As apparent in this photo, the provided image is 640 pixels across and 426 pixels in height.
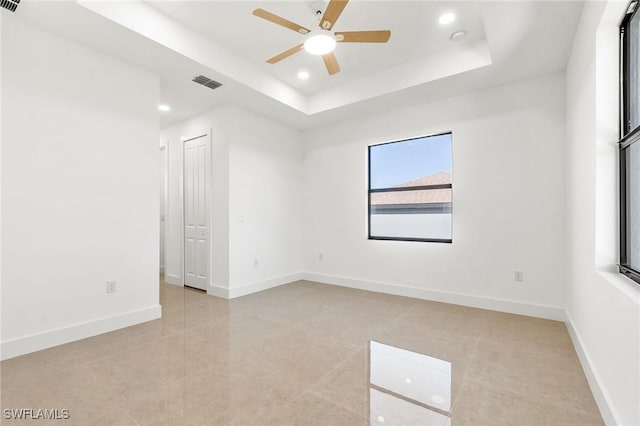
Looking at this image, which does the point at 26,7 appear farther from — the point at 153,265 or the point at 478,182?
the point at 478,182

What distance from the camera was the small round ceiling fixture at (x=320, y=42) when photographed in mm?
2466

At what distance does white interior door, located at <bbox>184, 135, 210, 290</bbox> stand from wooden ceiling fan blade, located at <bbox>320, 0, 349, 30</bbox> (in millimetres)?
2973

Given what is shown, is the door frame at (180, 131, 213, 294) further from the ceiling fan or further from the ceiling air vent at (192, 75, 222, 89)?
the ceiling fan

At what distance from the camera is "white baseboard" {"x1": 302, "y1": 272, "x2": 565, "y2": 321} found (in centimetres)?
338

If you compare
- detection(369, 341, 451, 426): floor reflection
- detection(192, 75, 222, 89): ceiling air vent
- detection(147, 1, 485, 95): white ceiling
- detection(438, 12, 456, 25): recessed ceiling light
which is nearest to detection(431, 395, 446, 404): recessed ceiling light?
detection(369, 341, 451, 426): floor reflection

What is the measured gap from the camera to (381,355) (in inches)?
98.7

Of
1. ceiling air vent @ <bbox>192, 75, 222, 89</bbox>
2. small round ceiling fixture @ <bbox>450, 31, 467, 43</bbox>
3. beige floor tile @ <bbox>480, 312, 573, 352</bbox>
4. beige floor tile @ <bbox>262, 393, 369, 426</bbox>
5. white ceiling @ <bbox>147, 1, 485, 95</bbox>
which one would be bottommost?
beige floor tile @ <bbox>480, 312, 573, 352</bbox>

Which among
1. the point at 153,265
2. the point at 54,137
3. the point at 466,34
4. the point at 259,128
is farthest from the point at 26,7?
the point at 466,34

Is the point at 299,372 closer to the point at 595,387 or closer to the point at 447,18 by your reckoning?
the point at 595,387

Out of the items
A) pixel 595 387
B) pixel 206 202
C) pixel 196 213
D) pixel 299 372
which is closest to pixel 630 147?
pixel 595 387

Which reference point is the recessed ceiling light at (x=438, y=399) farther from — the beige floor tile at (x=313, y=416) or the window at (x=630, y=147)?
the window at (x=630, y=147)

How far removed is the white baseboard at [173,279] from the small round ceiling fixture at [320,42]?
4.22 metres

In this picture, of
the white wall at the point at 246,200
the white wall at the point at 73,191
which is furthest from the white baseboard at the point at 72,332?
the white wall at the point at 246,200

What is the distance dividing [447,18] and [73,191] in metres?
3.96
